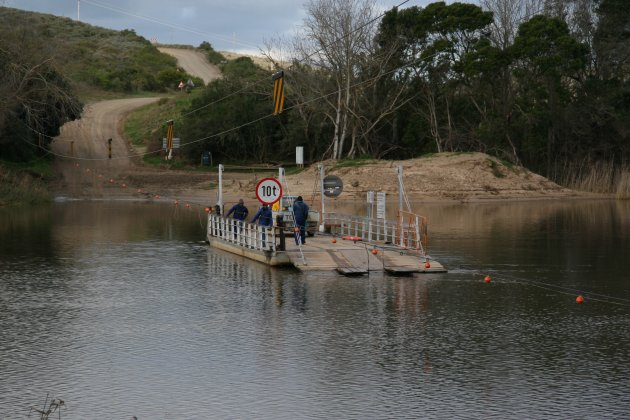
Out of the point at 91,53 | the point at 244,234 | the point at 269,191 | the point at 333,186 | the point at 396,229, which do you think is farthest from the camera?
the point at 91,53

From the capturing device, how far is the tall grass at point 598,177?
66.6 metres

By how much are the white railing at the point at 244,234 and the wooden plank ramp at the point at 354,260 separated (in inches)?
29.9

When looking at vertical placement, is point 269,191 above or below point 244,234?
above

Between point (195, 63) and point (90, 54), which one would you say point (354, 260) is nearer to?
point (90, 54)

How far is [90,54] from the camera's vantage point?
127438mm

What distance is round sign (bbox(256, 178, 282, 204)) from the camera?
2880 centimetres

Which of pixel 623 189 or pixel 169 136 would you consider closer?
pixel 623 189

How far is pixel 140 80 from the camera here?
11550cm

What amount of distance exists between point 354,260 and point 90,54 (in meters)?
107

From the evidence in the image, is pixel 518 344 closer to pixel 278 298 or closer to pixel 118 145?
pixel 278 298

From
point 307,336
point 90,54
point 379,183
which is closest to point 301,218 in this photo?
point 307,336

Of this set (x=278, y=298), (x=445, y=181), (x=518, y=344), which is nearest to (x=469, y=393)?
(x=518, y=344)

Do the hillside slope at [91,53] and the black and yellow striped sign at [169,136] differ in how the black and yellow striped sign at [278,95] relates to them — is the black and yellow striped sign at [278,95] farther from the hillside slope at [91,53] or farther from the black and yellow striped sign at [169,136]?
the black and yellow striped sign at [169,136]

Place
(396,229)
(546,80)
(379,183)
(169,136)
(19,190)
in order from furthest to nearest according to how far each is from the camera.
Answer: (169,136) → (546,80) → (379,183) → (19,190) → (396,229)
